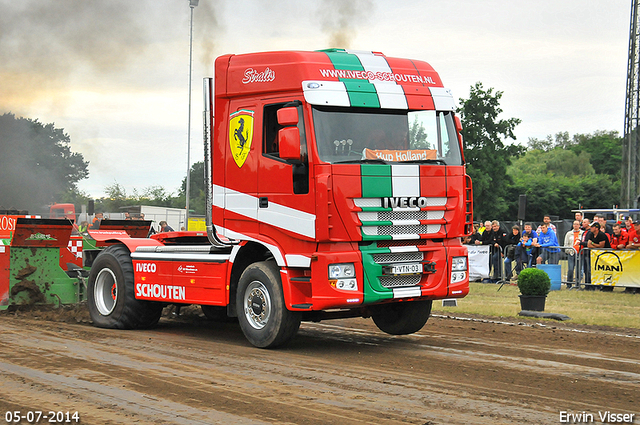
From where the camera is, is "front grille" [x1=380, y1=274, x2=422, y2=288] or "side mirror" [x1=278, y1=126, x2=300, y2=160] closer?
"side mirror" [x1=278, y1=126, x2=300, y2=160]

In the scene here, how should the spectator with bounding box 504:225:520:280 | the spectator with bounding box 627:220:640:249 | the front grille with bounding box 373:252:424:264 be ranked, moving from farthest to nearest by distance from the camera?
1. the spectator with bounding box 504:225:520:280
2. the spectator with bounding box 627:220:640:249
3. the front grille with bounding box 373:252:424:264

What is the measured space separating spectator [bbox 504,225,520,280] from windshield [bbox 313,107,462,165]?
37.0 feet

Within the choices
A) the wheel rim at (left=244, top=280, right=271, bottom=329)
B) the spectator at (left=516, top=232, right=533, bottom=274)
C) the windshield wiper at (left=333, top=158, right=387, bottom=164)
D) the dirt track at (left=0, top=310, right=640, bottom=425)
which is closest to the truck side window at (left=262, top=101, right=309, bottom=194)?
the windshield wiper at (left=333, top=158, right=387, bottom=164)

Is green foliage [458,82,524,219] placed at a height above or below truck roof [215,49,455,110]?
above

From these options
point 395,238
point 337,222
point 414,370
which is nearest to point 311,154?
point 337,222

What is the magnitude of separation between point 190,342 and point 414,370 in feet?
10.8

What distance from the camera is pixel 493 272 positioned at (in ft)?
65.8

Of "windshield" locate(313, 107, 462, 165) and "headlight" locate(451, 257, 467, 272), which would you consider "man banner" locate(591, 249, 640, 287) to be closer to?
"headlight" locate(451, 257, 467, 272)

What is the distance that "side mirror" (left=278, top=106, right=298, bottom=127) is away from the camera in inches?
325

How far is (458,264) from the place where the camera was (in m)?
9.10

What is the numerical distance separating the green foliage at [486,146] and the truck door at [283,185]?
5250cm

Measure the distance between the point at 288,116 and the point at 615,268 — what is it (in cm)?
1181

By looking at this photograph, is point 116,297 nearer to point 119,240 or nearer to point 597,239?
point 119,240

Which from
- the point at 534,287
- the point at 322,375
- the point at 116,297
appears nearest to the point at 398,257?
the point at 322,375
